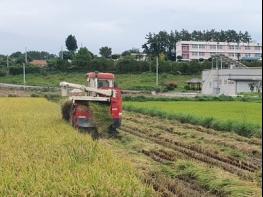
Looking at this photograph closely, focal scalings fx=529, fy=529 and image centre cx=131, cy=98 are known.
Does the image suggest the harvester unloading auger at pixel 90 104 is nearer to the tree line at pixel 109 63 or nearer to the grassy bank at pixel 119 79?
the grassy bank at pixel 119 79

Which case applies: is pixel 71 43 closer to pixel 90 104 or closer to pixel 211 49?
pixel 211 49

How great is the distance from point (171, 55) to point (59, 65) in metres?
39.4

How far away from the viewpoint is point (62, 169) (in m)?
8.30

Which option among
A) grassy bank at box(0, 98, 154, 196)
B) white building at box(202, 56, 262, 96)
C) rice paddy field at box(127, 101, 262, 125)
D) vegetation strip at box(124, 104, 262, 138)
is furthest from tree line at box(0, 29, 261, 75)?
grassy bank at box(0, 98, 154, 196)

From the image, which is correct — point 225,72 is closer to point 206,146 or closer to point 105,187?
point 206,146

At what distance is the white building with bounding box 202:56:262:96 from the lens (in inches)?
2286

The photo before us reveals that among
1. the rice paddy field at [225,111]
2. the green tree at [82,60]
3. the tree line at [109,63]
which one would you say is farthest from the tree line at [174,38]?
the rice paddy field at [225,111]

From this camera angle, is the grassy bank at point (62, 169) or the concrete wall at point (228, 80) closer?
the grassy bank at point (62, 169)

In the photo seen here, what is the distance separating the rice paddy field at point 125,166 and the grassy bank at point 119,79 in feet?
160

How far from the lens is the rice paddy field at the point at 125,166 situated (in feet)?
23.2

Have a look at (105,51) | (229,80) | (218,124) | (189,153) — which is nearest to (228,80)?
(229,80)

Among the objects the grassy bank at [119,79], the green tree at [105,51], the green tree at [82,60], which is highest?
the green tree at [105,51]

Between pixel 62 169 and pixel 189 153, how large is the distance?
4.84 metres

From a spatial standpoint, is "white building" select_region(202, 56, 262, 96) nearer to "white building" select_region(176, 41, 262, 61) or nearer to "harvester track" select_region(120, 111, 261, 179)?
"harvester track" select_region(120, 111, 261, 179)
